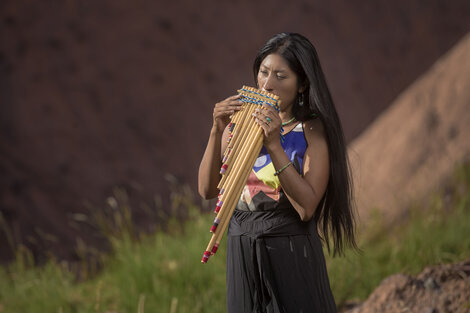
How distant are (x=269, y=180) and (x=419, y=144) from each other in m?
2.79

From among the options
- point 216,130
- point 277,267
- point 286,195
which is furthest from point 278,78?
point 277,267

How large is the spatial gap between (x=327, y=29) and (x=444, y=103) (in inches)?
215

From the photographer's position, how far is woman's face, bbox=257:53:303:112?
1971 mm

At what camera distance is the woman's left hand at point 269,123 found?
183 centimetres

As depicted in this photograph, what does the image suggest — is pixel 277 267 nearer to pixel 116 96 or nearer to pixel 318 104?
pixel 318 104

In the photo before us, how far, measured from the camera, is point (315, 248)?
2.03m

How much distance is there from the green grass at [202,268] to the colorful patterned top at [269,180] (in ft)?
5.18

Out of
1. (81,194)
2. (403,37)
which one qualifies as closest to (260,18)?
(403,37)

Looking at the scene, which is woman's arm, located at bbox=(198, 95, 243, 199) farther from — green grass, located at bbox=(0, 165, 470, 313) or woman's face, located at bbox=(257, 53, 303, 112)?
green grass, located at bbox=(0, 165, 470, 313)

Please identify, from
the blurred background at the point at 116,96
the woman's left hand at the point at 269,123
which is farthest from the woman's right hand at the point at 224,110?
the blurred background at the point at 116,96

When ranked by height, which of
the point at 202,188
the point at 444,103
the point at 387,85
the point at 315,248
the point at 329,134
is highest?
the point at 387,85

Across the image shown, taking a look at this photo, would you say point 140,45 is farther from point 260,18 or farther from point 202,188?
point 202,188

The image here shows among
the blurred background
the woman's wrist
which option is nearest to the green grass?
the blurred background

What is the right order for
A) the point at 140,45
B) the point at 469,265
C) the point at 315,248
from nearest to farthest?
the point at 315,248, the point at 469,265, the point at 140,45
